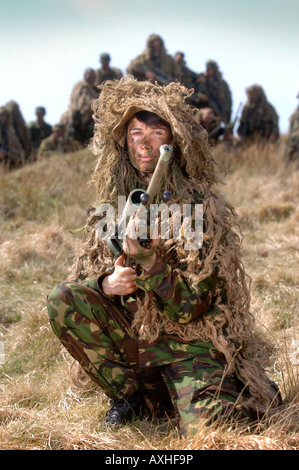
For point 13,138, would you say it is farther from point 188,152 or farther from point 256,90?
point 188,152

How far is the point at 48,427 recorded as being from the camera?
2459 mm

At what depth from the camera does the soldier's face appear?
2.68 m

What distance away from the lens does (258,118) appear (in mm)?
10445

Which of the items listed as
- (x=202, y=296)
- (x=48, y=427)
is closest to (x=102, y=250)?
(x=202, y=296)

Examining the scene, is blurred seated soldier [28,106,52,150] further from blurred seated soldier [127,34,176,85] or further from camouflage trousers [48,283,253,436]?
camouflage trousers [48,283,253,436]

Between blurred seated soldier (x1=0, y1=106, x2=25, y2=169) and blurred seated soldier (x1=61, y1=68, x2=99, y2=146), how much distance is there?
102 cm

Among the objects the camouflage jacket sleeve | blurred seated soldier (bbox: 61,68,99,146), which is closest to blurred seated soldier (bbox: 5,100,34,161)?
blurred seated soldier (bbox: 61,68,99,146)

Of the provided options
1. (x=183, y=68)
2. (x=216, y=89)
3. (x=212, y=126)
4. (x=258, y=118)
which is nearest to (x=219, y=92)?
(x=216, y=89)

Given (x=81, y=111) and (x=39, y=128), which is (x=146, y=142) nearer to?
(x=81, y=111)

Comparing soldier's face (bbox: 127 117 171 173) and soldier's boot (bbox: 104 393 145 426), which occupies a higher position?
soldier's face (bbox: 127 117 171 173)

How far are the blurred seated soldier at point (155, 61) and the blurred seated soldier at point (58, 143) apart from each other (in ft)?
5.63

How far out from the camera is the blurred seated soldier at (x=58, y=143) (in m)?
9.02

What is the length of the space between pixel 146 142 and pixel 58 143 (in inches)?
289

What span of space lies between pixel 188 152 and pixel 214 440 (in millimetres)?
1359
